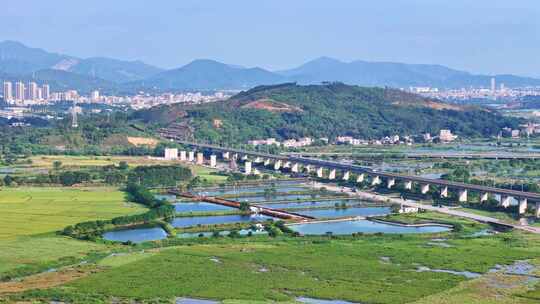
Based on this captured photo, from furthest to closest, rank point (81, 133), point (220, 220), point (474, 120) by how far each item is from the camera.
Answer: point (474, 120) < point (81, 133) < point (220, 220)

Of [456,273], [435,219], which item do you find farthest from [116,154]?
[456,273]

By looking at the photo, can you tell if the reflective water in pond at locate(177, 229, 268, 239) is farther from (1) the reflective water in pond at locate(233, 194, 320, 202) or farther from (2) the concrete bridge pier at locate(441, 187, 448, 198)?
(2) the concrete bridge pier at locate(441, 187, 448, 198)

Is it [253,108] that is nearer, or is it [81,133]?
[81,133]

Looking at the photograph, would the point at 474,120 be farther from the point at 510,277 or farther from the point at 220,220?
the point at 510,277

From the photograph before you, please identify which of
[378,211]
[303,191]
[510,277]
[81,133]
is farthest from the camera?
[81,133]

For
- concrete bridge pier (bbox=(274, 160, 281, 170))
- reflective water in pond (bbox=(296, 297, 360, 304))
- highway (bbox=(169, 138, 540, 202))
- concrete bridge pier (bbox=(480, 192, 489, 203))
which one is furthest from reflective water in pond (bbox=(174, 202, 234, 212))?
concrete bridge pier (bbox=(274, 160, 281, 170))

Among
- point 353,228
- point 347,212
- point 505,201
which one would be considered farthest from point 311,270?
point 505,201
